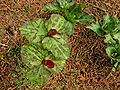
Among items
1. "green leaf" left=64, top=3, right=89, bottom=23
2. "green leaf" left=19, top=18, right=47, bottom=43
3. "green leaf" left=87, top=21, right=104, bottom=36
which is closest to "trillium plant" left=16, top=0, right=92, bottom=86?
"green leaf" left=19, top=18, right=47, bottom=43

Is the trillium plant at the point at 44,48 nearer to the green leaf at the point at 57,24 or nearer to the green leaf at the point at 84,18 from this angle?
the green leaf at the point at 57,24

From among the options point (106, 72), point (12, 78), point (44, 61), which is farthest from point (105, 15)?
point (12, 78)

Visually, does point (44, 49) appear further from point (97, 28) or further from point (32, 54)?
point (97, 28)

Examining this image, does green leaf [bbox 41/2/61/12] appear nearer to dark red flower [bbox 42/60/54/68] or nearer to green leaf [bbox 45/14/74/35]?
green leaf [bbox 45/14/74/35]

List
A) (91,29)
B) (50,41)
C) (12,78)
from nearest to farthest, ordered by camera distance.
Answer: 1. (50,41)
2. (12,78)
3. (91,29)

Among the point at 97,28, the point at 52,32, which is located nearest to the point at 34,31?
the point at 52,32

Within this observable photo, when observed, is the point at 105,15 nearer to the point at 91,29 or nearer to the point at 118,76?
the point at 91,29
